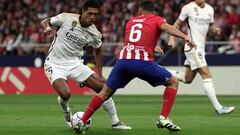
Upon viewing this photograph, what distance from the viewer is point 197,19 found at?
625 inches

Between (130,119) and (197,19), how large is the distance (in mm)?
3144

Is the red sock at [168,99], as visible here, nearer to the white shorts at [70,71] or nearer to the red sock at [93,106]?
the red sock at [93,106]

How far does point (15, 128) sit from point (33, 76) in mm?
12892

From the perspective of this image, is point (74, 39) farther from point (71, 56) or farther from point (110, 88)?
point (110, 88)

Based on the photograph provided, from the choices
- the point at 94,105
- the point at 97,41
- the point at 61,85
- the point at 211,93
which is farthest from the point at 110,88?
the point at 211,93

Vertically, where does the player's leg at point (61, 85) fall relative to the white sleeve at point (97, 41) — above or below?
below

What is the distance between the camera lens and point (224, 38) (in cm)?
2556

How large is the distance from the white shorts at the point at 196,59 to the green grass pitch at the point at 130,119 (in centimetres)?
102

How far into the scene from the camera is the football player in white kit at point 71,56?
12.2m

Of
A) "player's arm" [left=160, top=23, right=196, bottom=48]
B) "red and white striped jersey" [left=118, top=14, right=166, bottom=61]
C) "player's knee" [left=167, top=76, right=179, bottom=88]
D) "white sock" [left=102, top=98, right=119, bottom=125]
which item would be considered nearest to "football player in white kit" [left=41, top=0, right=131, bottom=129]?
"white sock" [left=102, top=98, right=119, bottom=125]

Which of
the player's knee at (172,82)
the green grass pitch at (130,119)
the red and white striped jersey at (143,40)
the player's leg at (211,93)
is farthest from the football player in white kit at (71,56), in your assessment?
the player's leg at (211,93)

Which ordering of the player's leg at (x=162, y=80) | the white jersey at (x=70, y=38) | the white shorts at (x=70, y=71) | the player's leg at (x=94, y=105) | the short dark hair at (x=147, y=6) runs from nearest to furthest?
1. the player's leg at (x=162, y=80)
2. the player's leg at (x=94, y=105)
3. the short dark hair at (x=147, y=6)
4. the white jersey at (x=70, y=38)
5. the white shorts at (x=70, y=71)

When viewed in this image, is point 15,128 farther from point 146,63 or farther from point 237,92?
point 237,92

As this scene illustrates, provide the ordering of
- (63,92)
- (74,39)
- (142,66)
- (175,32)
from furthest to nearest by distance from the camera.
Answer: (74,39) < (63,92) < (142,66) < (175,32)
